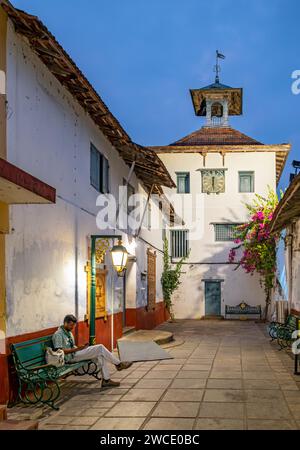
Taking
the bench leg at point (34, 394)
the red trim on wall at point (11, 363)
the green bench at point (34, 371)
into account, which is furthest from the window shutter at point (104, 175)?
the bench leg at point (34, 394)

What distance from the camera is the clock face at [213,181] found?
24.6m

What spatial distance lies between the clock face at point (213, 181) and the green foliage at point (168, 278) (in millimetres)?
3273

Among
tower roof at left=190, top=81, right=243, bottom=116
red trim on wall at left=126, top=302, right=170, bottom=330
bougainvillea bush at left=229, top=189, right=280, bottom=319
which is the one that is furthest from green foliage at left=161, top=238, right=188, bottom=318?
tower roof at left=190, top=81, right=243, bottom=116

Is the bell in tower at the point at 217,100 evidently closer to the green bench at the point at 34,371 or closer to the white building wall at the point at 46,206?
the white building wall at the point at 46,206

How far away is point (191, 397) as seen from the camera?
24.5 feet

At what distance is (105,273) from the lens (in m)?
11.9

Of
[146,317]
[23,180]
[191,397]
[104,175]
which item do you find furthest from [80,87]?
[146,317]

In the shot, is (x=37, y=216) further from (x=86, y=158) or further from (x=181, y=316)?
(x=181, y=316)

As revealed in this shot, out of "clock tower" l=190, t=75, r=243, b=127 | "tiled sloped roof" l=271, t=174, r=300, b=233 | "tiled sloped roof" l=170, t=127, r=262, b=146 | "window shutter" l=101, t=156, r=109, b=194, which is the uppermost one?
"clock tower" l=190, t=75, r=243, b=127

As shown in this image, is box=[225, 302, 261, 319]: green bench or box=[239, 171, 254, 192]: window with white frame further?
box=[239, 171, 254, 192]: window with white frame

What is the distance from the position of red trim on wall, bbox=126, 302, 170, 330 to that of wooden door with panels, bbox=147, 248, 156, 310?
12.3 inches

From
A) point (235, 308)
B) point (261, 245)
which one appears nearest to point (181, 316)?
point (235, 308)

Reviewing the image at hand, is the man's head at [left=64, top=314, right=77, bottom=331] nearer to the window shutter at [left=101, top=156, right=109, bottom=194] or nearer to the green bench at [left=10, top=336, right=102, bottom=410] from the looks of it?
the green bench at [left=10, top=336, right=102, bottom=410]

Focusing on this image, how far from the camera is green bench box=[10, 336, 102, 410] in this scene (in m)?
6.67
